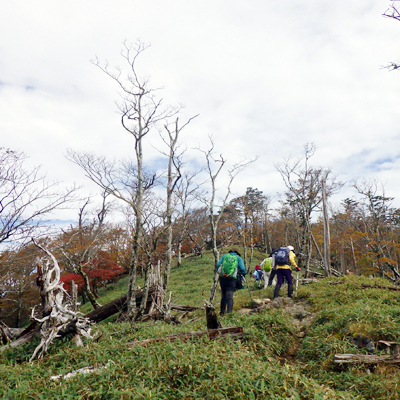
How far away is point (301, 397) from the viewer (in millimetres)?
3434

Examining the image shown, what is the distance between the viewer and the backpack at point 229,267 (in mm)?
7832

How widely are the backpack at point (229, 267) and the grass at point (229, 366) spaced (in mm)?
1318

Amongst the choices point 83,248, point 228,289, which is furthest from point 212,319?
point 83,248

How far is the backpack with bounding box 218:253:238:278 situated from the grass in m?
1.32

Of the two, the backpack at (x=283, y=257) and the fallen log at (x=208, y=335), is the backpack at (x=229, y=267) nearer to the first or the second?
the backpack at (x=283, y=257)

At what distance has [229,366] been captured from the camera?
156 inches

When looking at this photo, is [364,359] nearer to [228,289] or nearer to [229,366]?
[229,366]

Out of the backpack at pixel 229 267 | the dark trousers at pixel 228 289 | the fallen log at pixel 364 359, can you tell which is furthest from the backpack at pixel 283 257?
the fallen log at pixel 364 359

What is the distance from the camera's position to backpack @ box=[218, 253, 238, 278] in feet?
25.7

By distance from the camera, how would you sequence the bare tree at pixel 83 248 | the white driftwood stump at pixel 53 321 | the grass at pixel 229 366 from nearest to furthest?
the grass at pixel 229 366, the white driftwood stump at pixel 53 321, the bare tree at pixel 83 248

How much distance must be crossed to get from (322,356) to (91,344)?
14.8 ft

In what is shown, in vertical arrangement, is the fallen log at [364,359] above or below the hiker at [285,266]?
below

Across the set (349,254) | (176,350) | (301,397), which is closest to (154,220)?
(176,350)

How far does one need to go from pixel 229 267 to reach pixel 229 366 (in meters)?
3.97
